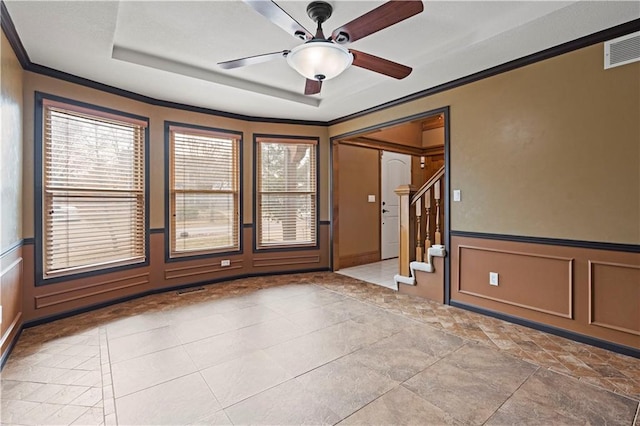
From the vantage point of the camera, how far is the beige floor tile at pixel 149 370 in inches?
80.1

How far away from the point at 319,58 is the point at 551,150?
88.5 inches

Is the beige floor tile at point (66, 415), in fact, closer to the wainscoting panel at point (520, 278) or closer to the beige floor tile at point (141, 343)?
the beige floor tile at point (141, 343)

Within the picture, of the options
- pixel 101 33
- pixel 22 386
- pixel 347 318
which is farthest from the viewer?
pixel 347 318

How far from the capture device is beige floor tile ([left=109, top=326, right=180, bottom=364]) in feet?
8.02

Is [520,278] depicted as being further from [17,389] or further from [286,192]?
[17,389]

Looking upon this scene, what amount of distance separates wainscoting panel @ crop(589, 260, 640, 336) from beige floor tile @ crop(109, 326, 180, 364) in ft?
11.3

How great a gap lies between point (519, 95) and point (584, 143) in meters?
0.72

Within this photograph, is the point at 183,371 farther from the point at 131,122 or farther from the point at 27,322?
the point at 131,122

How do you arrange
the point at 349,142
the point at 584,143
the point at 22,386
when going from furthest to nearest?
the point at 349,142 → the point at 584,143 → the point at 22,386

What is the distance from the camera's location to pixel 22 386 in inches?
79.7

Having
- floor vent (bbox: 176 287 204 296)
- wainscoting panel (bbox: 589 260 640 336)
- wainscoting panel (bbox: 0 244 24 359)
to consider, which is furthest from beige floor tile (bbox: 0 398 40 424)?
wainscoting panel (bbox: 589 260 640 336)

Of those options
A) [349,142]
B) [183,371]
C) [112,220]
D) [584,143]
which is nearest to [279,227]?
[349,142]

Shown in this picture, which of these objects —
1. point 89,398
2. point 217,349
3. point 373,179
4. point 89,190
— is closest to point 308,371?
point 217,349

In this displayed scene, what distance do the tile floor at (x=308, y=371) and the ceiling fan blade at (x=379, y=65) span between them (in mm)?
2208
